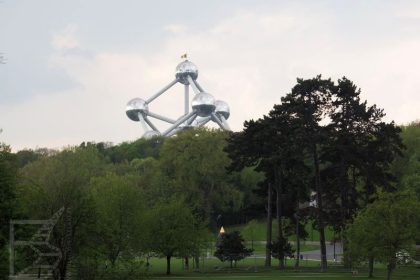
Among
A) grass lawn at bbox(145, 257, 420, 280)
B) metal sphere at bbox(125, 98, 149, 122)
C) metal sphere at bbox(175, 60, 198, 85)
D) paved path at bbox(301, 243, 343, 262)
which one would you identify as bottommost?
grass lawn at bbox(145, 257, 420, 280)

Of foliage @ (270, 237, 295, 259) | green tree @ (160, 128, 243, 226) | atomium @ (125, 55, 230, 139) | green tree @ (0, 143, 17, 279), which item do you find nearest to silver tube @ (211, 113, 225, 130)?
atomium @ (125, 55, 230, 139)

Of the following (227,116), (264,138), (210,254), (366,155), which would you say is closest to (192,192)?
(210,254)

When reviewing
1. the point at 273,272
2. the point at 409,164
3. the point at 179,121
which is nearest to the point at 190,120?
the point at 179,121

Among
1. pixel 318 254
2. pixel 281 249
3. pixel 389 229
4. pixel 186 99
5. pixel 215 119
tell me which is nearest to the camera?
pixel 389 229

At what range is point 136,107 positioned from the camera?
155 metres

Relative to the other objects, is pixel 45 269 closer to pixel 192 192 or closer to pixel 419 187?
pixel 419 187

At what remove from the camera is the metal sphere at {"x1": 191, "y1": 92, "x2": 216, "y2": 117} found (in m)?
146

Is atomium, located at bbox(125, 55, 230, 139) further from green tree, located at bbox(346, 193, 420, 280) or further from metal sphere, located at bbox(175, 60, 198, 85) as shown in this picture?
green tree, located at bbox(346, 193, 420, 280)

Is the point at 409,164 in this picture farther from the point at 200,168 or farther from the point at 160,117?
the point at 160,117

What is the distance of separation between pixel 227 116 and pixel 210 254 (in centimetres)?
8677

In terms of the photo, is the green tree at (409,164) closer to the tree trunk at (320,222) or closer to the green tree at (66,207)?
the tree trunk at (320,222)

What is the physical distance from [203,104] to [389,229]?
349 ft

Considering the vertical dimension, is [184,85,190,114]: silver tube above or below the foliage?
above

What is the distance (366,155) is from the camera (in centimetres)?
5178
